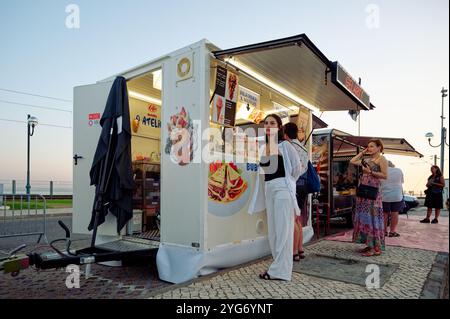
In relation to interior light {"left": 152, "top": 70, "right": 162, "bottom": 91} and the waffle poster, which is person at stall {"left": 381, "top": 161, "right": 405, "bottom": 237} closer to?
the waffle poster

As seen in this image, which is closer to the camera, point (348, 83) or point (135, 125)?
point (348, 83)

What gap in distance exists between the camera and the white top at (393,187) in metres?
7.02

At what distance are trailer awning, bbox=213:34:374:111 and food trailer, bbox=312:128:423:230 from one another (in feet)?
6.24

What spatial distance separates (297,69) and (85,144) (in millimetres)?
3305

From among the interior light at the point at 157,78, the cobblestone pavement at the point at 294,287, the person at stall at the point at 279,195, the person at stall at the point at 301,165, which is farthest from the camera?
the interior light at the point at 157,78

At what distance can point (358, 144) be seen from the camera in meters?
9.01

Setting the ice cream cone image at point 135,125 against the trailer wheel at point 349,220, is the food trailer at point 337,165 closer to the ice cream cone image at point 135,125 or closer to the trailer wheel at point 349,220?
the trailer wheel at point 349,220

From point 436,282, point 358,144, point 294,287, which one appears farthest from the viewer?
point 358,144

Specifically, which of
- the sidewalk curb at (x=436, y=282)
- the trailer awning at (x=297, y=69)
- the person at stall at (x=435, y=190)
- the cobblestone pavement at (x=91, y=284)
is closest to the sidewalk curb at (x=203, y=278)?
the cobblestone pavement at (x=91, y=284)

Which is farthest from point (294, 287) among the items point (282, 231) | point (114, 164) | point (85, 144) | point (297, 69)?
point (85, 144)

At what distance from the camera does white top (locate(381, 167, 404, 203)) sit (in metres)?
7.02

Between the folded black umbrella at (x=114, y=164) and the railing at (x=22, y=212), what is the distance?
8.23ft

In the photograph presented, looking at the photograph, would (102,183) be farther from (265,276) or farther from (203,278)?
(265,276)
